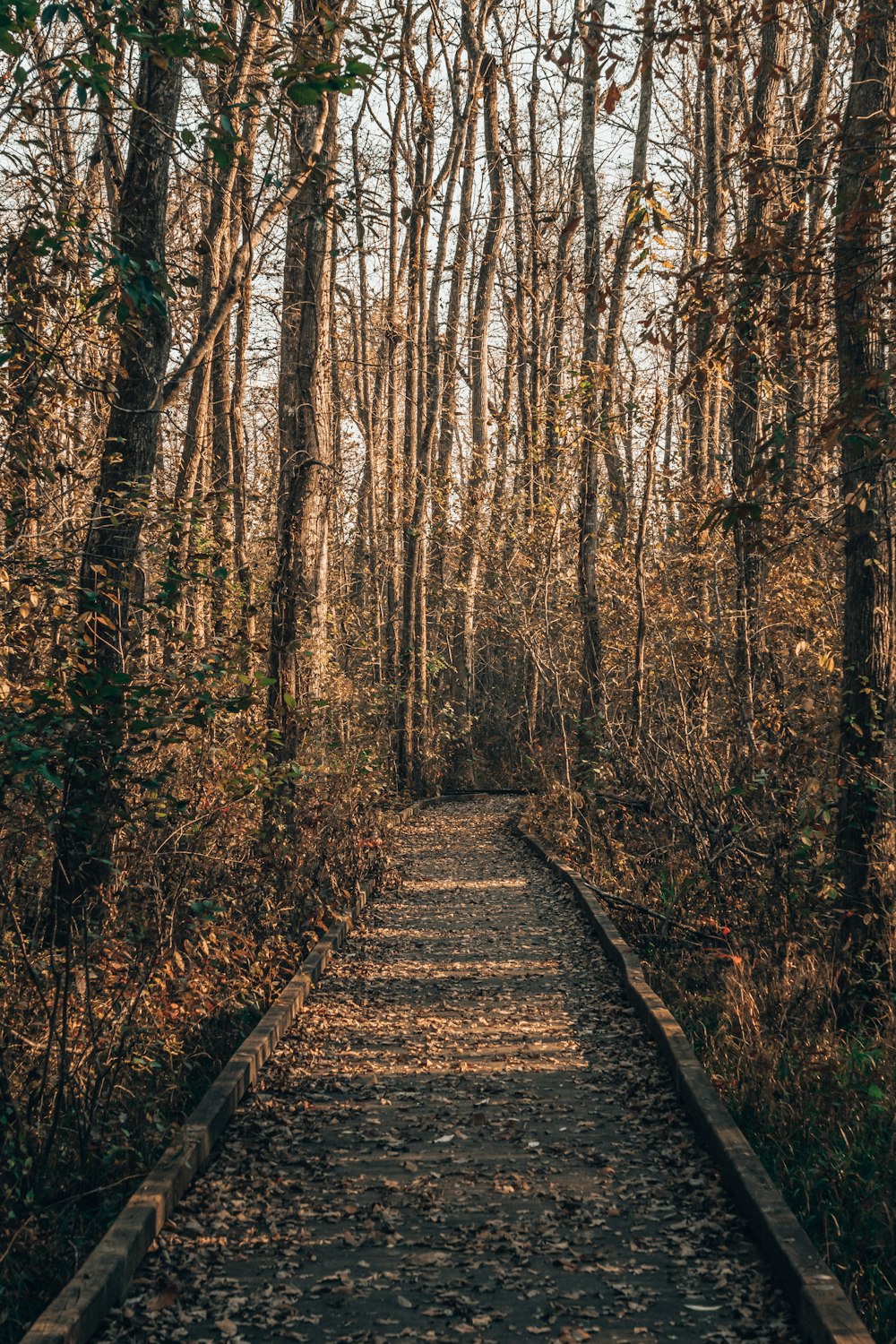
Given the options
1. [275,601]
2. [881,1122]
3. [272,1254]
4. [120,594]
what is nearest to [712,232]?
[275,601]

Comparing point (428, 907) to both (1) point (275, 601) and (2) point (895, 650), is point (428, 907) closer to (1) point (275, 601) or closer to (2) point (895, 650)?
(1) point (275, 601)

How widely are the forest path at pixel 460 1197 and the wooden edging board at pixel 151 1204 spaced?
83mm

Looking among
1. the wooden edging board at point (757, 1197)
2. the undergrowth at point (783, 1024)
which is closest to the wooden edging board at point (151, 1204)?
the wooden edging board at point (757, 1197)

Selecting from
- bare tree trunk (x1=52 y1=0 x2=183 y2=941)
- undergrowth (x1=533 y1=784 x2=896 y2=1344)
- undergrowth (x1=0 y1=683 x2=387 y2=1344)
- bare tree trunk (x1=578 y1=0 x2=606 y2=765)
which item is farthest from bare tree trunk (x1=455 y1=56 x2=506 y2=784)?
bare tree trunk (x1=52 y1=0 x2=183 y2=941)

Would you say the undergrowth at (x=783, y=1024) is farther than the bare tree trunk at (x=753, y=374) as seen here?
No

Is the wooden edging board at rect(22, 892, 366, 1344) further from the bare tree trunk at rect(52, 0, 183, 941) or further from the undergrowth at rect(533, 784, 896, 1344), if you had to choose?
the undergrowth at rect(533, 784, 896, 1344)

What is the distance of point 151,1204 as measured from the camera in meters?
4.89

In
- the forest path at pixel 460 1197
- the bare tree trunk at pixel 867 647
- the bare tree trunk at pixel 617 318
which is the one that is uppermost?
the bare tree trunk at pixel 617 318

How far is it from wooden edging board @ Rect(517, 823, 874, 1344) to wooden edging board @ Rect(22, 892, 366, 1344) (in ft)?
7.73

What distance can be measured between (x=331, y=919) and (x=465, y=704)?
18052 mm

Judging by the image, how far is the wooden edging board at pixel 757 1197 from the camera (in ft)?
13.1

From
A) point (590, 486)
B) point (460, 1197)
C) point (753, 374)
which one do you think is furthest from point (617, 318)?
point (460, 1197)

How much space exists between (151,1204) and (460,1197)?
53.9 inches

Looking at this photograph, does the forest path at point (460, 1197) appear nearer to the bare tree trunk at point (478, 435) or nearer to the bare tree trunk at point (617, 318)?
the bare tree trunk at point (617, 318)
